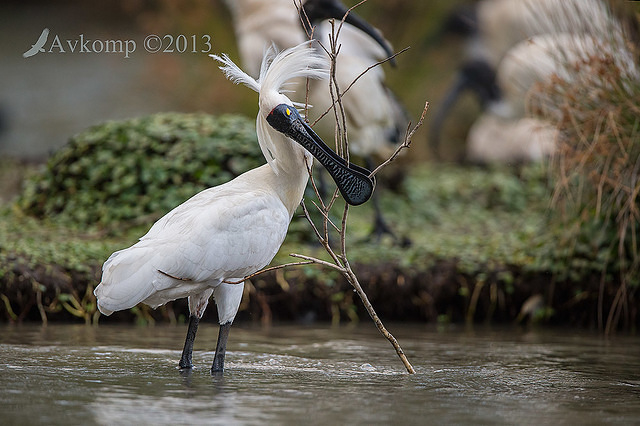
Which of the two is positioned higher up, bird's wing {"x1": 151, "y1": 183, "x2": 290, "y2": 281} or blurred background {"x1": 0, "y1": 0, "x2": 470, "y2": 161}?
blurred background {"x1": 0, "y1": 0, "x2": 470, "y2": 161}

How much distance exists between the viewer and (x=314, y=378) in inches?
195

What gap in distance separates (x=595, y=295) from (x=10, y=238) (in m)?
4.95

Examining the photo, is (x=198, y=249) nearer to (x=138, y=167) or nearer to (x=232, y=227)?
(x=232, y=227)

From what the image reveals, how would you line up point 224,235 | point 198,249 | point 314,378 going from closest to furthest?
point 314,378
point 198,249
point 224,235

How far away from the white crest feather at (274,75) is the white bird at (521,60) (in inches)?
98.0

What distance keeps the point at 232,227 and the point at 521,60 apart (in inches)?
196

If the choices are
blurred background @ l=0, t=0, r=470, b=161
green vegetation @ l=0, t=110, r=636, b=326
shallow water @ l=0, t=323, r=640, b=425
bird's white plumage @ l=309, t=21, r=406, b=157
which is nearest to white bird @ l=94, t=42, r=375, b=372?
shallow water @ l=0, t=323, r=640, b=425

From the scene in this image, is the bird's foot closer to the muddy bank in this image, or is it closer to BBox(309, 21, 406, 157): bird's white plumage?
the muddy bank

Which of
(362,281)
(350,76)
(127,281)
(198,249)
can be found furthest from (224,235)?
(350,76)

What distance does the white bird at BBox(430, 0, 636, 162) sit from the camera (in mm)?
7590

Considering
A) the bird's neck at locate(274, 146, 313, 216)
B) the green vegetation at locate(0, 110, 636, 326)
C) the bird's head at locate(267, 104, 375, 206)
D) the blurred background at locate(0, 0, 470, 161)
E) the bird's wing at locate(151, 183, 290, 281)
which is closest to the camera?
the bird's wing at locate(151, 183, 290, 281)

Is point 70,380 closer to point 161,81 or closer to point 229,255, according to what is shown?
point 229,255

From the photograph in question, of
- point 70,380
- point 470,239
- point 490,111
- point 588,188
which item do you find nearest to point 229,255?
point 70,380

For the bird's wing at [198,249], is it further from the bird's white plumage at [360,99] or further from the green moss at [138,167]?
the bird's white plumage at [360,99]
